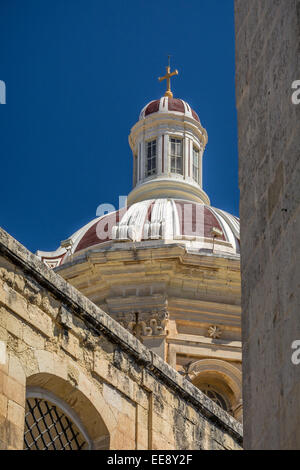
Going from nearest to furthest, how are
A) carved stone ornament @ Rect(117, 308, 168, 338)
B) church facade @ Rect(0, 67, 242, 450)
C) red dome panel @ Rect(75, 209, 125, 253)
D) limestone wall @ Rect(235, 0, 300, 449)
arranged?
limestone wall @ Rect(235, 0, 300, 449) < church facade @ Rect(0, 67, 242, 450) < carved stone ornament @ Rect(117, 308, 168, 338) < red dome panel @ Rect(75, 209, 125, 253)

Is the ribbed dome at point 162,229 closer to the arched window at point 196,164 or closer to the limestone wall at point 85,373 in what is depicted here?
the arched window at point 196,164

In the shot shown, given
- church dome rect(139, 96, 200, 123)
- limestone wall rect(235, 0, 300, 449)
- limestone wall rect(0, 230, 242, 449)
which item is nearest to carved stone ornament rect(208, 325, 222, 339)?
church dome rect(139, 96, 200, 123)

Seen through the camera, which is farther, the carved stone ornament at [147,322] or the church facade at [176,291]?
the church facade at [176,291]

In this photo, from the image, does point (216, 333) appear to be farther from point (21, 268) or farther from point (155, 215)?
point (21, 268)

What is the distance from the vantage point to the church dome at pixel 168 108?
2978 cm

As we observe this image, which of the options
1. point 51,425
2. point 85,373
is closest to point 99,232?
→ point 85,373

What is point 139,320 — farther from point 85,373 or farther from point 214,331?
point 85,373

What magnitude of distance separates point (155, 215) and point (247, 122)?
1913 centimetres

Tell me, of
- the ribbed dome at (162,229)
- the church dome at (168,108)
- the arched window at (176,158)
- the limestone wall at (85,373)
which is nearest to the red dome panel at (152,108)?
the church dome at (168,108)

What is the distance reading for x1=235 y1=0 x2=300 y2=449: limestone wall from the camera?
644 centimetres

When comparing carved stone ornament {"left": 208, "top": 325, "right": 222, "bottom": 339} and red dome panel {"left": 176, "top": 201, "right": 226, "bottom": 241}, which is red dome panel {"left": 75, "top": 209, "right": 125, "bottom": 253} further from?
carved stone ornament {"left": 208, "top": 325, "right": 222, "bottom": 339}

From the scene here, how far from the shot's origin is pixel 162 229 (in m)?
25.8

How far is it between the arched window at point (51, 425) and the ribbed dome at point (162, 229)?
50.2ft

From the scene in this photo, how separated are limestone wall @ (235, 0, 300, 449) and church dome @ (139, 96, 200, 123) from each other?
71.4 ft
